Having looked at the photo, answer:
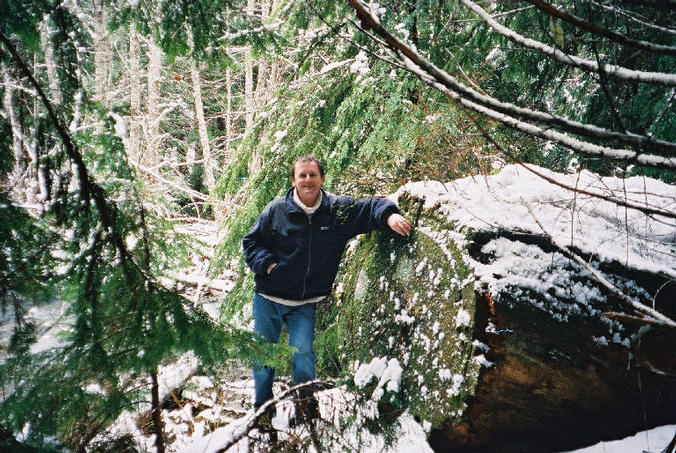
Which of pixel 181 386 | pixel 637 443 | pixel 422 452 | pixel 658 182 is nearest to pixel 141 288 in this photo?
pixel 422 452

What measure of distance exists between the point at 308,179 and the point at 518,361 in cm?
218

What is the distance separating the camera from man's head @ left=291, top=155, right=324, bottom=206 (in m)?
3.26

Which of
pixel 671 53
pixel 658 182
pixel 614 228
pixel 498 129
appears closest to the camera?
pixel 671 53

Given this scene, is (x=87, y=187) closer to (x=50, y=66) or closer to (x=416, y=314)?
(x=50, y=66)

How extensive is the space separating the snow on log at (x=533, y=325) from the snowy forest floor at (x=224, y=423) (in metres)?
0.17

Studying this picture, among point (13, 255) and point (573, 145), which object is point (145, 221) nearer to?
point (13, 255)

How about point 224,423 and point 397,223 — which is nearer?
point 397,223

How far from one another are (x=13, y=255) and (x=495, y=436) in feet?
10.7

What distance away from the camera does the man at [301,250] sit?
10.7ft

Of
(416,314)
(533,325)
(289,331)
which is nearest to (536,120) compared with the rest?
(533,325)

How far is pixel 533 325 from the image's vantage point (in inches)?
99.7

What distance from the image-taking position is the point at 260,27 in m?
3.10

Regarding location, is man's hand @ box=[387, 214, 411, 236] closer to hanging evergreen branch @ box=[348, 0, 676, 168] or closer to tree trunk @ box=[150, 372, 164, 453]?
hanging evergreen branch @ box=[348, 0, 676, 168]

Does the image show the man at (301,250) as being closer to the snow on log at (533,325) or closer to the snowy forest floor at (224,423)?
the snowy forest floor at (224,423)
